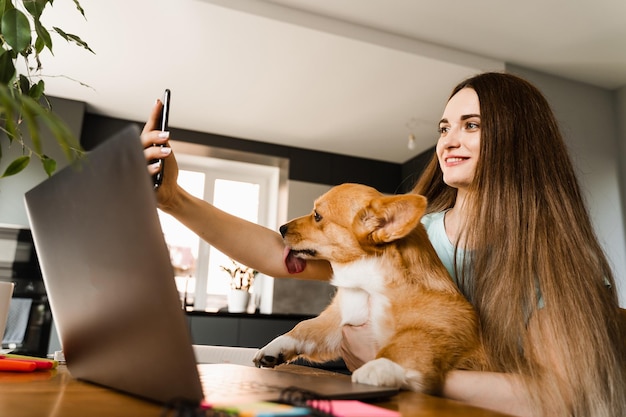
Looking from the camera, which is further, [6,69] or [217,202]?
[217,202]

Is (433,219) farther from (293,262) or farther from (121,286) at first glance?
(121,286)

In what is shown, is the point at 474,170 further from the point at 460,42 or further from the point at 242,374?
the point at 460,42

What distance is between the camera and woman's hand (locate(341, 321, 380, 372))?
1.00m

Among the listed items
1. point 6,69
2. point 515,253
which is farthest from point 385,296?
point 6,69

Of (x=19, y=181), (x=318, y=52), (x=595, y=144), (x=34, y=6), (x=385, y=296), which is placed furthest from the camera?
(x=19, y=181)

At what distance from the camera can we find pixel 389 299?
3.31 ft

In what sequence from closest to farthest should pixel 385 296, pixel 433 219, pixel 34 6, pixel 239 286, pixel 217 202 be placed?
1. pixel 34 6
2. pixel 385 296
3. pixel 433 219
4. pixel 239 286
5. pixel 217 202

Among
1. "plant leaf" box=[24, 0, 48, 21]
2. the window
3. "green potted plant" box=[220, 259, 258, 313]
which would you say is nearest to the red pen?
"plant leaf" box=[24, 0, 48, 21]

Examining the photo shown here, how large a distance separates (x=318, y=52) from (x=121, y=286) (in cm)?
300

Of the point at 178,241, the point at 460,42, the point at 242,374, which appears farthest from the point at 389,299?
the point at 178,241

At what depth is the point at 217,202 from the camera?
17.1 feet

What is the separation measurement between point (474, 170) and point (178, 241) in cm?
402

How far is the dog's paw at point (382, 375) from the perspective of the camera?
72 centimetres

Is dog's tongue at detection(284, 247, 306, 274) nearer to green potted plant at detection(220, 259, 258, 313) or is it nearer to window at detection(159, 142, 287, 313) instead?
green potted plant at detection(220, 259, 258, 313)
